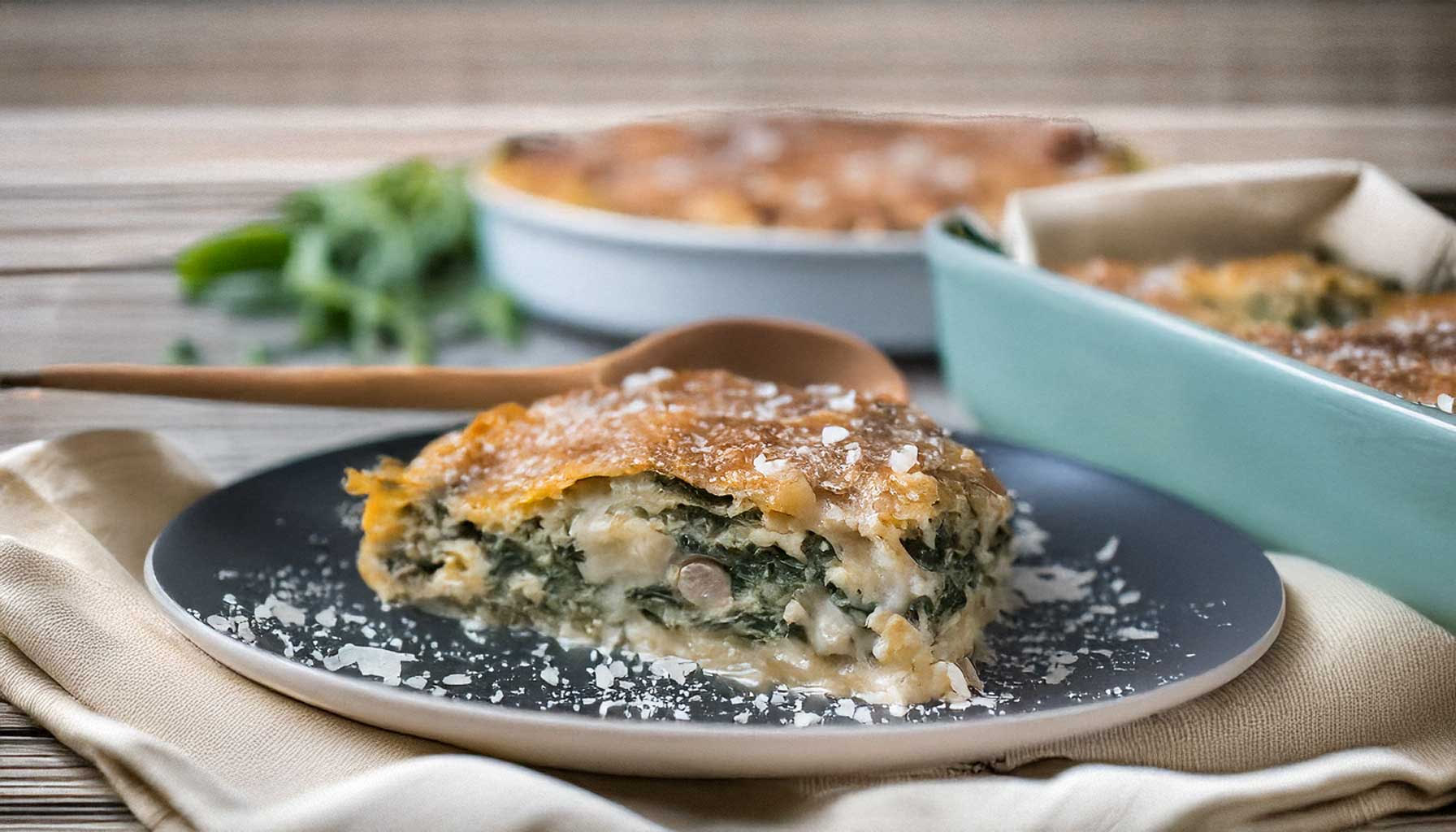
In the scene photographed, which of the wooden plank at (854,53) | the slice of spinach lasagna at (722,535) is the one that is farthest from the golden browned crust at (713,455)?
the wooden plank at (854,53)

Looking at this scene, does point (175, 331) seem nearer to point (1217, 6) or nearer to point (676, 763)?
point (676, 763)

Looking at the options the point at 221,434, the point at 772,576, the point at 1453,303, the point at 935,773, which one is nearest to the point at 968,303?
the point at 1453,303

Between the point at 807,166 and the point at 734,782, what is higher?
the point at 807,166

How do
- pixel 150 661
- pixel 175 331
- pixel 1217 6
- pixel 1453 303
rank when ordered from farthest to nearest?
pixel 1217 6
pixel 175 331
pixel 1453 303
pixel 150 661

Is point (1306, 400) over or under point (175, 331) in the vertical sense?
over

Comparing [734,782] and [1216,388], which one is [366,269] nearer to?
[1216,388]

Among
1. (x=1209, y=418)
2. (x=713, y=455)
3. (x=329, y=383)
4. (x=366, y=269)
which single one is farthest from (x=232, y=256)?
(x=1209, y=418)

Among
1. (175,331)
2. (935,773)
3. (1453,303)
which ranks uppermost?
(1453,303)
